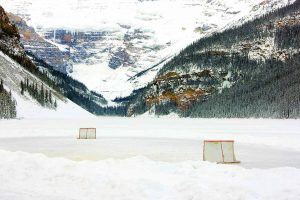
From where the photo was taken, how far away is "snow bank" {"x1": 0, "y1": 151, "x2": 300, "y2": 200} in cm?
2381

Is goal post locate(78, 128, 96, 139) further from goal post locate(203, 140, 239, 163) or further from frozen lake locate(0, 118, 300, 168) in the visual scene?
goal post locate(203, 140, 239, 163)

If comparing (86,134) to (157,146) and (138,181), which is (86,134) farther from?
(138,181)

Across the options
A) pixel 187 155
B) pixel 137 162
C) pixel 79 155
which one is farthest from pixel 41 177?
pixel 187 155

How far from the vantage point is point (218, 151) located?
37.1 m

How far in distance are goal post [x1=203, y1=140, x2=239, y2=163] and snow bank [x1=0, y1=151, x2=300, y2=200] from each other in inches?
212

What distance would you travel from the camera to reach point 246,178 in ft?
87.5

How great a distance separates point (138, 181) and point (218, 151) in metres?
11.8

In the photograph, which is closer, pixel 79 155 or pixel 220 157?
pixel 220 157

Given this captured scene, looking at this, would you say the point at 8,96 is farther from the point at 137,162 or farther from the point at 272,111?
the point at 137,162

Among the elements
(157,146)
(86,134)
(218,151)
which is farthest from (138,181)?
(86,134)

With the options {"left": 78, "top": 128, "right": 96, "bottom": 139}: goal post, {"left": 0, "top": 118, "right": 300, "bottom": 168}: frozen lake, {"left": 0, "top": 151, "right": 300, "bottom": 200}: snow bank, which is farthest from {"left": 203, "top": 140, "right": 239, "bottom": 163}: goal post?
{"left": 78, "top": 128, "right": 96, "bottom": 139}: goal post

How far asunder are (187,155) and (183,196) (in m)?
21.5

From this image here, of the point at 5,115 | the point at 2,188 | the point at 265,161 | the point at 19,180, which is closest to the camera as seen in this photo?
the point at 2,188

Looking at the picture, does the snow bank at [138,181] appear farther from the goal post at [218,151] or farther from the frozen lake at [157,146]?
the frozen lake at [157,146]
